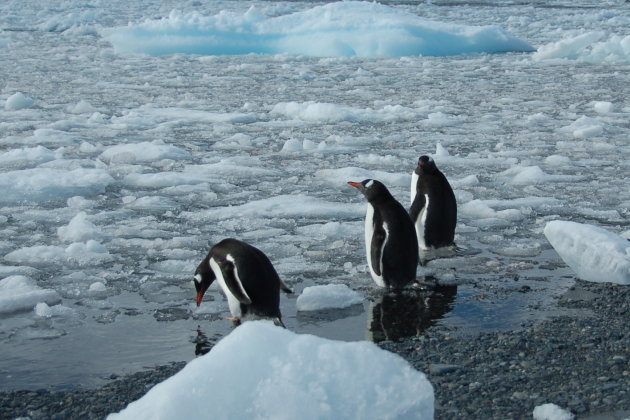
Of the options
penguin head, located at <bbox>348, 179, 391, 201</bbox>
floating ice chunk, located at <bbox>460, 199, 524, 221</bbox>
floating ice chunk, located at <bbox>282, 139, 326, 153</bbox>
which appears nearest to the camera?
penguin head, located at <bbox>348, 179, 391, 201</bbox>

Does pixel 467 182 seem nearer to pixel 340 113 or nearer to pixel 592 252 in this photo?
pixel 592 252

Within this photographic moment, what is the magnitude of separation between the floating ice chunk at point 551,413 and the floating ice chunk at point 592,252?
1465mm

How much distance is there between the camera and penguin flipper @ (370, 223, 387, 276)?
4.00m

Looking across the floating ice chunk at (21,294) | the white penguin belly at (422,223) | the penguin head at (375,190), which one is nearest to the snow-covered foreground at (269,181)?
the floating ice chunk at (21,294)

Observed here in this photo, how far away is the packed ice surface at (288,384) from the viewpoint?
7.11 ft

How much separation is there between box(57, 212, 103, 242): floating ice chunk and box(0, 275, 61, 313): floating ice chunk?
69 cm

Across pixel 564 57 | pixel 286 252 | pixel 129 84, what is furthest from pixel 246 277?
pixel 564 57

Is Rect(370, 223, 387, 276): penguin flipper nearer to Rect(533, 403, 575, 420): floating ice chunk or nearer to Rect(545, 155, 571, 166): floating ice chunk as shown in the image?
Rect(533, 403, 575, 420): floating ice chunk

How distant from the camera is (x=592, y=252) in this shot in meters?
3.94

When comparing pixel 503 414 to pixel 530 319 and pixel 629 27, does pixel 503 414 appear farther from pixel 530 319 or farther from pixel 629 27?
pixel 629 27

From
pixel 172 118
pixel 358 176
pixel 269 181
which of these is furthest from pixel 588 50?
pixel 269 181

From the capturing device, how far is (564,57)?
1421cm

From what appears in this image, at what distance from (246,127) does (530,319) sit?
211 inches

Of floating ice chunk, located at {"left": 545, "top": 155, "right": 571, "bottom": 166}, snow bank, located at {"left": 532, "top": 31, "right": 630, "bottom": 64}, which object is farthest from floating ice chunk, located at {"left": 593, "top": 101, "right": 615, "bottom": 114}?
snow bank, located at {"left": 532, "top": 31, "right": 630, "bottom": 64}
